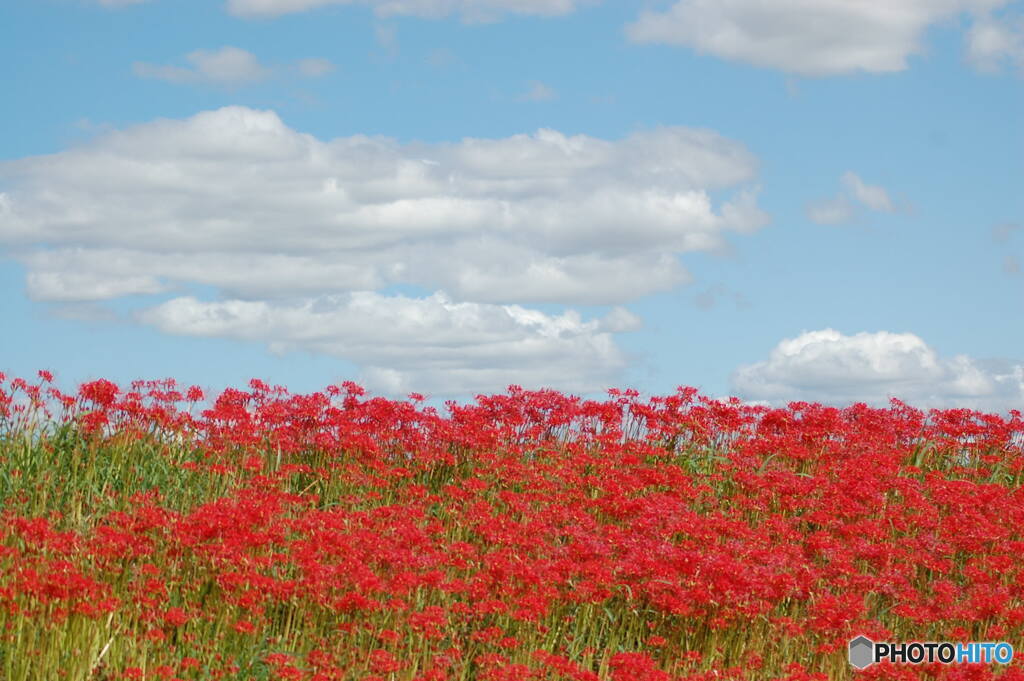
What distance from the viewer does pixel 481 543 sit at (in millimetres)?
11266

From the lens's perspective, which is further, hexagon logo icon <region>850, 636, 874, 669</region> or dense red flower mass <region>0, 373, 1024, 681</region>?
hexagon logo icon <region>850, 636, 874, 669</region>

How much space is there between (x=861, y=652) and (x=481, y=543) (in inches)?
151

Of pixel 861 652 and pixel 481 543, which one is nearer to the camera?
pixel 861 652

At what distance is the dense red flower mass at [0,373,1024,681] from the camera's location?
27.7 feet

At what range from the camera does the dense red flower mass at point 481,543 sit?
8445mm

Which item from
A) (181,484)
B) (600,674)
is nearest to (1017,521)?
(600,674)

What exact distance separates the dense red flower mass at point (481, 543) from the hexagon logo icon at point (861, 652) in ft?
0.29

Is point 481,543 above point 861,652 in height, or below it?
above

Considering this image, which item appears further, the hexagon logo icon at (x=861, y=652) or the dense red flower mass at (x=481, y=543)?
the hexagon logo icon at (x=861, y=652)

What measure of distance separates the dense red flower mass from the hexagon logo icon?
0.09 metres

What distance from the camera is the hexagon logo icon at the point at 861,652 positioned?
9875 mm

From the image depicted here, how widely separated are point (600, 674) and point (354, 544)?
7.69 ft

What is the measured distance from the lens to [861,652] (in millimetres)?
9938

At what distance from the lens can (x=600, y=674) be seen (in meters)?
8.90
